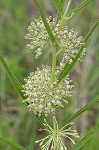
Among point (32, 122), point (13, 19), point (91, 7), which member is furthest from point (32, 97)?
point (13, 19)

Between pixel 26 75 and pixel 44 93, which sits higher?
pixel 26 75

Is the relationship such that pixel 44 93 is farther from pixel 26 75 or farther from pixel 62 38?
pixel 26 75

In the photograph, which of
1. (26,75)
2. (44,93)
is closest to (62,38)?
(44,93)

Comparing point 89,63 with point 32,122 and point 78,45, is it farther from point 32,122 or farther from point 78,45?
point 78,45

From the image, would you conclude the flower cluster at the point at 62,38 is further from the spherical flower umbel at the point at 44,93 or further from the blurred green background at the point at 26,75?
the blurred green background at the point at 26,75

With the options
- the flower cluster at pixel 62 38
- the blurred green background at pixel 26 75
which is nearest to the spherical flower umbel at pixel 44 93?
the flower cluster at pixel 62 38

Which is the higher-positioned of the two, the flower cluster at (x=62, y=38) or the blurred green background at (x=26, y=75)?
the blurred green background at (x=26, y=75)

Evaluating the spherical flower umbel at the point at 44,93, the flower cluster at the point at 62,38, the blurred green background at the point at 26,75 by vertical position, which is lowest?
the spherical flower umbel at the point at 44,93
